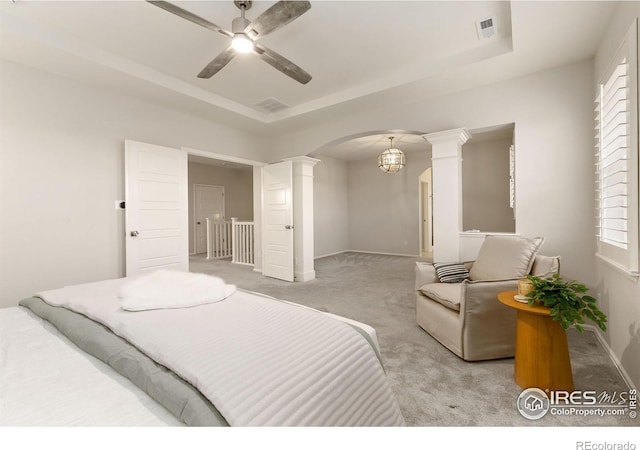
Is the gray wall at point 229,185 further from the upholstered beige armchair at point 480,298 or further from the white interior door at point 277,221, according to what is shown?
the upholstered beige armchair at point 480,298

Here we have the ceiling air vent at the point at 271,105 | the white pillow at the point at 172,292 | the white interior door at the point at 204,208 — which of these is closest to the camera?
the white pillow at the point at 172,292

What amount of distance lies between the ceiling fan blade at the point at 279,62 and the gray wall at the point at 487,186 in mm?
4477

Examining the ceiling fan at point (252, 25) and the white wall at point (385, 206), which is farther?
the white wall at point (385, 206)

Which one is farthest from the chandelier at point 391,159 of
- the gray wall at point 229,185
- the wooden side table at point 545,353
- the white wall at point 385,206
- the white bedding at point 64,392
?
the white bedding at point 64,392

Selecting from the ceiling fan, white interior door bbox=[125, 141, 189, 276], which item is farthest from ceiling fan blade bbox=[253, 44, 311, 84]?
white interior door bbox=[125, 141, 189, 276]

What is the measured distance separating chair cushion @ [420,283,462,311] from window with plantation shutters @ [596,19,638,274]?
3.10 ft

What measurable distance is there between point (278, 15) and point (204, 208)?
21.1 ft

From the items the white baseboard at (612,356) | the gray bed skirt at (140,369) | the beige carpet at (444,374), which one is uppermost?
the gray bed skirt at (140,369)

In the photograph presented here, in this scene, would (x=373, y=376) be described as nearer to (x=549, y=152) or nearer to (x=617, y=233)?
(x=617, y=233)

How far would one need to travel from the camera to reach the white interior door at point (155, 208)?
3.09m

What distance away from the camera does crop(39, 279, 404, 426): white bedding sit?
2.31 ft

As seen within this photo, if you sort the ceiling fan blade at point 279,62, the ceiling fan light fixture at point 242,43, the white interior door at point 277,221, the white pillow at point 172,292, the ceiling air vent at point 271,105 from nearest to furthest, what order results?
the white pillow at point 172,292, the ceiling fan light fixture at point 242,43, the ceiling fan blade at point 279,62, the ceiling air vent at point 271,105, the white interior door at point 277,221

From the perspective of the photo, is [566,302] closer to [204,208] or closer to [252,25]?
[252,25]

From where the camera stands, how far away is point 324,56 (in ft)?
8.91
